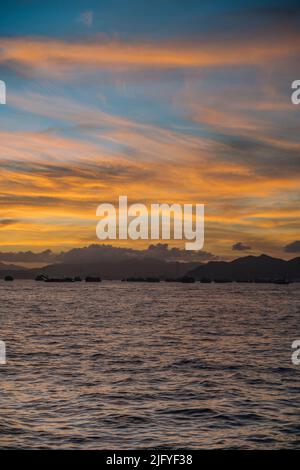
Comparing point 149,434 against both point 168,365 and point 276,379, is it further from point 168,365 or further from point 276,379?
point 168,365

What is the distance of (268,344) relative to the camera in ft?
190

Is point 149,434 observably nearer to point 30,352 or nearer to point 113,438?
point 113,438

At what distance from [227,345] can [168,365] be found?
1688 cm

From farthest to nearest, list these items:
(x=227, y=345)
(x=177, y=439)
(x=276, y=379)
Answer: (x=227, y=345), (x=276, y=379), (x=177, y=439)

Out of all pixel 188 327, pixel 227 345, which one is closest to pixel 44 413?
pixel 227 345

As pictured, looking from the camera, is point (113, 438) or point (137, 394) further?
point (137, 394)

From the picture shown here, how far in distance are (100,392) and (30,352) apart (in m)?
19.9

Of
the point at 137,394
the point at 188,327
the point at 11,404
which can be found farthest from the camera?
the point at 188,327

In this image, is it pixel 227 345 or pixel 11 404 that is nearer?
pixel 11 404
